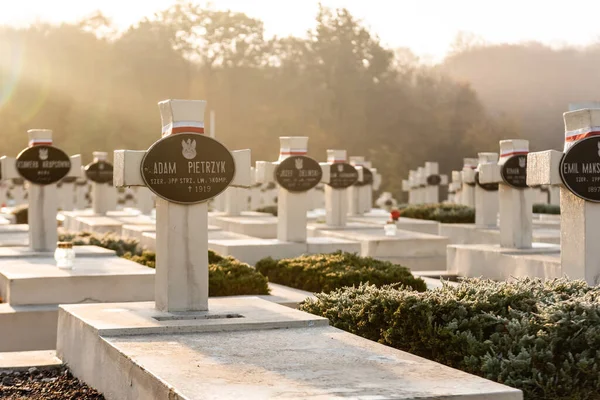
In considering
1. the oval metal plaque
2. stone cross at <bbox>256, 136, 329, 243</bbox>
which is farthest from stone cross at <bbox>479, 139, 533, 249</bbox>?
stone cross at <bbox>256, 136, 329, 243</bbox>

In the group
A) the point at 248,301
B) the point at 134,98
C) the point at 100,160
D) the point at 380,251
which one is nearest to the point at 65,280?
the point at 248,301

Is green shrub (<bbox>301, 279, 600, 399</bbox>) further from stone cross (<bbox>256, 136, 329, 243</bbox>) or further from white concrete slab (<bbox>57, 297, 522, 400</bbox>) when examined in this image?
stone cross (<bbox>256, 136, 329, 243</bbox>)

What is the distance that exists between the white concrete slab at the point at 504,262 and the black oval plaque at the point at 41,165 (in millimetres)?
6936

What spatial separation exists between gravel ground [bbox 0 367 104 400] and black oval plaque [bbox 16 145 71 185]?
8.70m

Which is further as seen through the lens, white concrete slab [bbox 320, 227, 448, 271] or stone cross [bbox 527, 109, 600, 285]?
white concrete slab [bbox 320, 227, 448, 271]

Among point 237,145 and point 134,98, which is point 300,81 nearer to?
point 237,145

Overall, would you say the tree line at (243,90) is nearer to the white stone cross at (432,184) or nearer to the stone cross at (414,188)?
the stone cross at (414,188)

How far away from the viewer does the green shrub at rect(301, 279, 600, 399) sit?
692 centimetres

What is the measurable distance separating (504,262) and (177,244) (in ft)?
28.7

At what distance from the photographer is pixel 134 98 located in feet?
217

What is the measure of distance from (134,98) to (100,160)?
35158mm

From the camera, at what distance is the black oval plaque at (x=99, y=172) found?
3098 cm

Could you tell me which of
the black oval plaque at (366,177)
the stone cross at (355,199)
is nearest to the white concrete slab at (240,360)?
the black oval plaque at (366,177)

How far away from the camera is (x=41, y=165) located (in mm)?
17328
